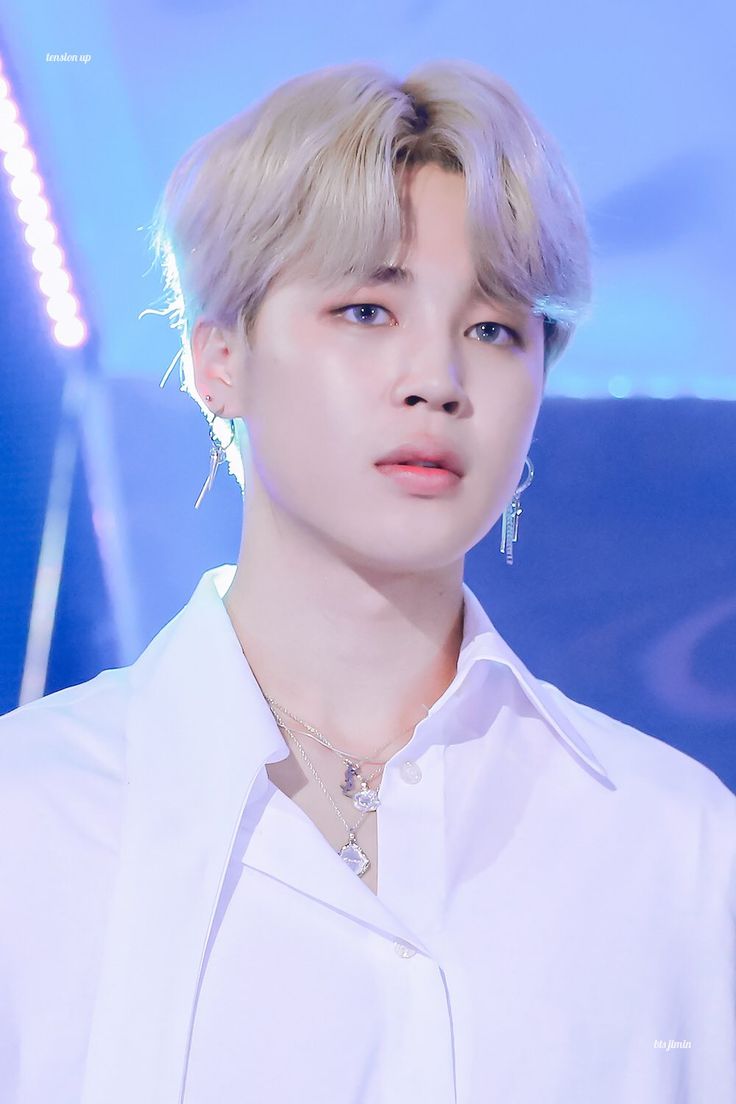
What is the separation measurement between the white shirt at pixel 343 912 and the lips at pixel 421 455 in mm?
283

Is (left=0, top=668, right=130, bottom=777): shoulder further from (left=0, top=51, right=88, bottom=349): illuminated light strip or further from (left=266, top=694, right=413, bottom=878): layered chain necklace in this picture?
(left=0, top=51, right=88, bottom=349): illuminated light strip

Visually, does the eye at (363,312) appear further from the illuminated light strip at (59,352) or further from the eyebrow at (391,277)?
the illuminated light strip at (59,352)

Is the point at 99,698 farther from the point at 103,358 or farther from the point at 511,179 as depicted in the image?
the point at 511,179

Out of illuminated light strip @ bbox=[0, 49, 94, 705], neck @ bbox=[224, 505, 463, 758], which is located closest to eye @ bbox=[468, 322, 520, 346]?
neck @ bbox=[224, 505, 463, 758]

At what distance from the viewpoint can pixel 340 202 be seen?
4.85 ft

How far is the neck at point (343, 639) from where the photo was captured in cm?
155

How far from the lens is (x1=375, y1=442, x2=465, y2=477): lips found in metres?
1.42

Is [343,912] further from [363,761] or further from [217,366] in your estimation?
[217,366]

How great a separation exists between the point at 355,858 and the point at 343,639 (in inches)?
10.8

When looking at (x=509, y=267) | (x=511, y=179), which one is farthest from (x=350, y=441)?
(x=511, y=179)

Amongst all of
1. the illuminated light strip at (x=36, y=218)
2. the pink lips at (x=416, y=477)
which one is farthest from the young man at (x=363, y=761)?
the illuminated light strip at (x=36, y=218)

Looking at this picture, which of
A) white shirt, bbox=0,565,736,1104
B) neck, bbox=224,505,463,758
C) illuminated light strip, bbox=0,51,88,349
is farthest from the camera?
illuminated light strip, bbox=0,51,88,349

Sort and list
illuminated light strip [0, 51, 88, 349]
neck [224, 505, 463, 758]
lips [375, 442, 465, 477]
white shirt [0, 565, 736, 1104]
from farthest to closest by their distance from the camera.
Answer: illuminated light strip [0, 51, 88, 349] → neck [224, 505, 463, 758] → lips [375, 442, 465, 477] → white shirt [0, 565, 736, 1104]

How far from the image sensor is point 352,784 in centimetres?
152
